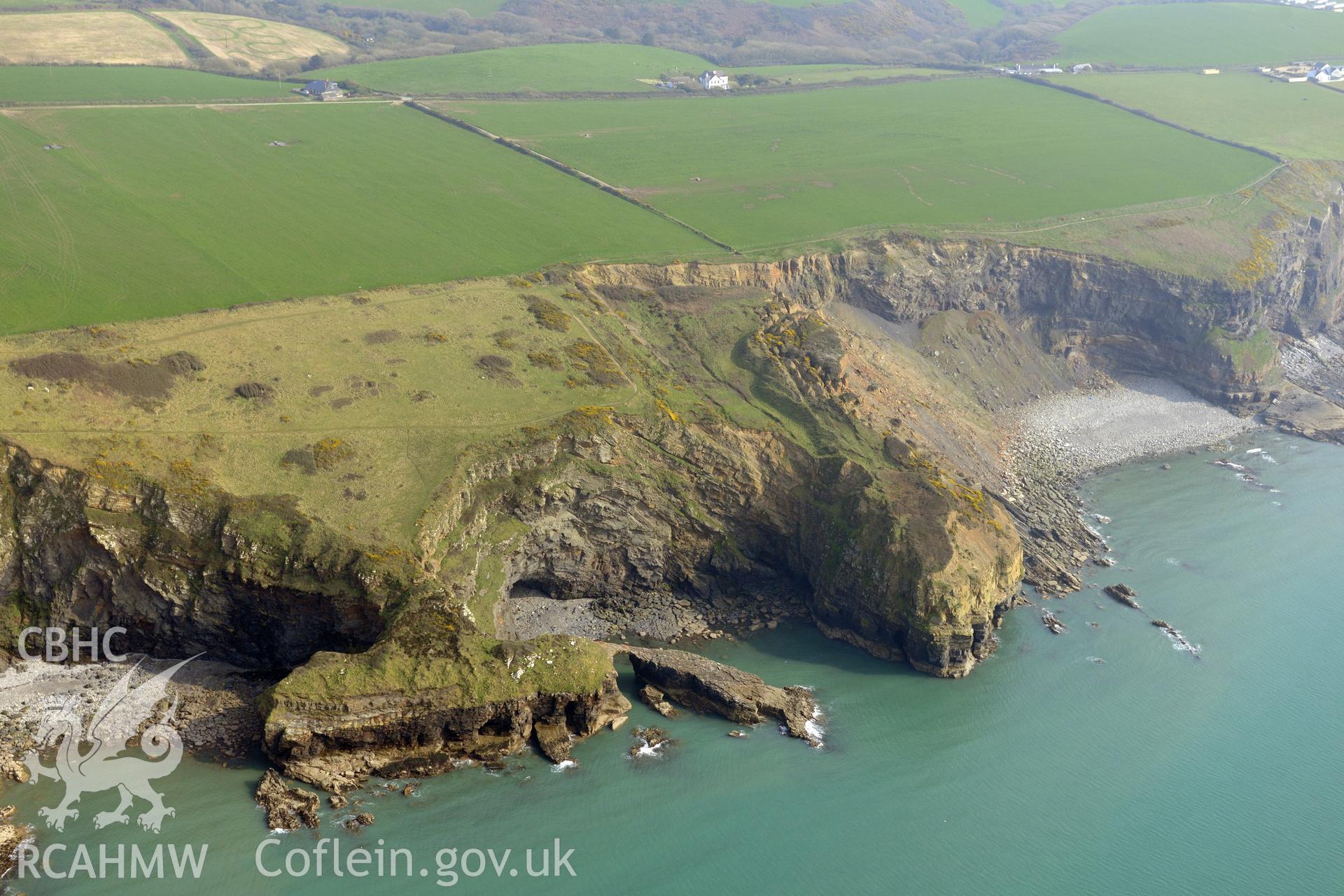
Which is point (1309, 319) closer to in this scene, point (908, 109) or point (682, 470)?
point (908, 109)

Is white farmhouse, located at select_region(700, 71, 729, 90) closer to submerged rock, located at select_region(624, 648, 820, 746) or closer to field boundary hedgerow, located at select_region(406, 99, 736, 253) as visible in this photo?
field boundary hedgerow, located at select_region(406, 99, 736, 253)

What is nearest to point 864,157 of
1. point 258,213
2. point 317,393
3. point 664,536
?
point 258,213

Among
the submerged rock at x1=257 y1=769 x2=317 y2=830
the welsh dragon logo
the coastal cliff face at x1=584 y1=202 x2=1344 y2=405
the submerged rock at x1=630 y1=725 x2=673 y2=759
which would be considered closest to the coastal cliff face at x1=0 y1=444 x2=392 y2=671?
the welsh dragon logo

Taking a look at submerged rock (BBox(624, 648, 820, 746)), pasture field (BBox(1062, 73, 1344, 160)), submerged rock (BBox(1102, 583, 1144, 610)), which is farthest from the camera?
pasture field (BBox(1062, 73, 1344, 160))

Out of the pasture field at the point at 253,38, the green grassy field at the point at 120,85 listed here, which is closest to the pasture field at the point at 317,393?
the green grassy field at the point at 120,85

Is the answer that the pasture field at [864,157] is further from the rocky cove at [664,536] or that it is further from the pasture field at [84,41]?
the pasture field at [84,41]

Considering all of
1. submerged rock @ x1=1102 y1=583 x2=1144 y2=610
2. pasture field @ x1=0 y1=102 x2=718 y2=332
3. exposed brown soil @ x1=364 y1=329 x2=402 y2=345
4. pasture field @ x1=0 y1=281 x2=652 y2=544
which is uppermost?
pasture field @ x1=0 y1=102 x2=718 y2=332
